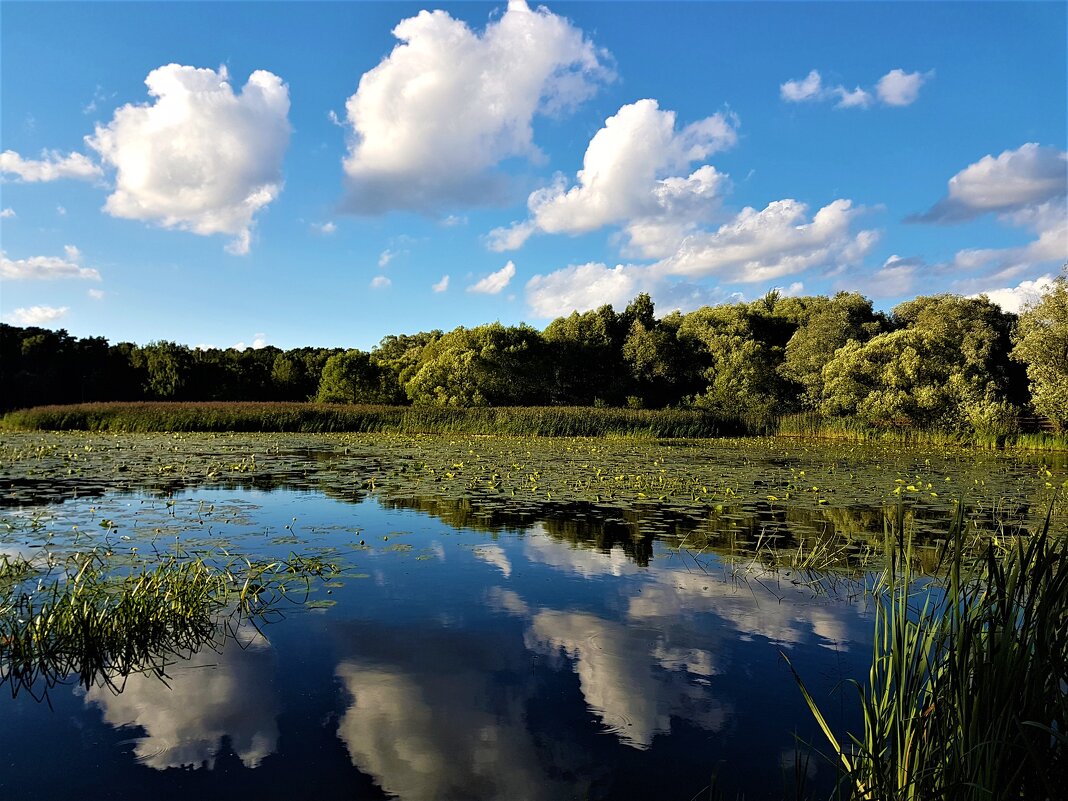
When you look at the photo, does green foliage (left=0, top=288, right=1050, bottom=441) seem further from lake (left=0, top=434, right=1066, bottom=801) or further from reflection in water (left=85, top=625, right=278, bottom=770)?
reflection in water (left=85, top=625, right=278, bottom=770)

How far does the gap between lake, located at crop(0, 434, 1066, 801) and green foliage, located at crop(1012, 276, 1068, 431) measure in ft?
51.0

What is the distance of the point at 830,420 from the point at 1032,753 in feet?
118

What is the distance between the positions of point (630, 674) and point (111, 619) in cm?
433

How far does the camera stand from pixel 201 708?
459 cm

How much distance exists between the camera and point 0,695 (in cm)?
468

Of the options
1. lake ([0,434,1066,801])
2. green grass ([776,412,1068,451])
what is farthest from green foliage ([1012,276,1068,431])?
lake ([0,434,1066,801])

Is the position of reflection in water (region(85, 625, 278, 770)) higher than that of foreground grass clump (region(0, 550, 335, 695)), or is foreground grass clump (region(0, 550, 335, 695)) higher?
foreground grass clump (region(0, 550, 335, 695))

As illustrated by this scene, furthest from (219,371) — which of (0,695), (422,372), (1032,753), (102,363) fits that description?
(1032,753)

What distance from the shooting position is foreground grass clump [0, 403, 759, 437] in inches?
1262

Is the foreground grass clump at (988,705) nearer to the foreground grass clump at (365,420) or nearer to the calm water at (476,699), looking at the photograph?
the calm water at (476,699)

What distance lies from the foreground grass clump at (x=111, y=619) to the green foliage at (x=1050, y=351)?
30.1 metres

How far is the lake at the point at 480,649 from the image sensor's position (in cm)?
396

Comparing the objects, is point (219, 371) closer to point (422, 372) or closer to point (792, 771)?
point (422, 372)

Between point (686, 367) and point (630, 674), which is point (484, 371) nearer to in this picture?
point (686, 367)
